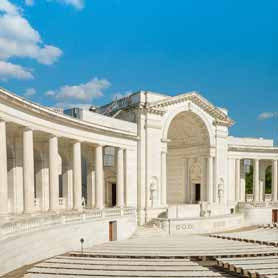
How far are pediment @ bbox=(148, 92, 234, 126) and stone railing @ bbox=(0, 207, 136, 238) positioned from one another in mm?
13061

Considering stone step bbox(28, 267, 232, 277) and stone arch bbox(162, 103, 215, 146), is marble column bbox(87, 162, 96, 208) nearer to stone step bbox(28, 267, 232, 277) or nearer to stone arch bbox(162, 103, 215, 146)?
stone arch bbox(162, 103, 215, 146)

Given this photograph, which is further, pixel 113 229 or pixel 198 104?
pixel 198 104

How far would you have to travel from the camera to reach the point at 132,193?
40.4m

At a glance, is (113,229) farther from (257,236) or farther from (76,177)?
(257,236)

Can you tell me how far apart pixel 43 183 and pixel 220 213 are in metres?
24.4

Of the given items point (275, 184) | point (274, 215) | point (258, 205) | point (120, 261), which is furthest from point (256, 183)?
point (120, 261)

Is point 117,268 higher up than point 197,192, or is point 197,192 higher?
point 117,268

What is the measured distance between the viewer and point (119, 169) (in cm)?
3925

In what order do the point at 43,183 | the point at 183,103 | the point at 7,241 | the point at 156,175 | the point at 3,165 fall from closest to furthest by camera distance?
the point at 7,241 < the point at 3,165 < the point at 43,183 < the point at 156,175 < the point at 183,103

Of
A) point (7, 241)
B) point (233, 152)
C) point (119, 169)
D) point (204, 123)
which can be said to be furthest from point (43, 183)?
point (233, 152)

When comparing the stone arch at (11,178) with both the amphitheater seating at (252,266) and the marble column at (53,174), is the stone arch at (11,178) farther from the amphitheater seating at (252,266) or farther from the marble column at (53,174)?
the amphitheater seating at (252,266)

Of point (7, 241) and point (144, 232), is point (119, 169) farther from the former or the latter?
point (7, 241)

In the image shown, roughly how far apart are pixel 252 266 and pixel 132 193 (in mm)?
22432

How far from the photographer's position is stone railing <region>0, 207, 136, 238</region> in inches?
766
